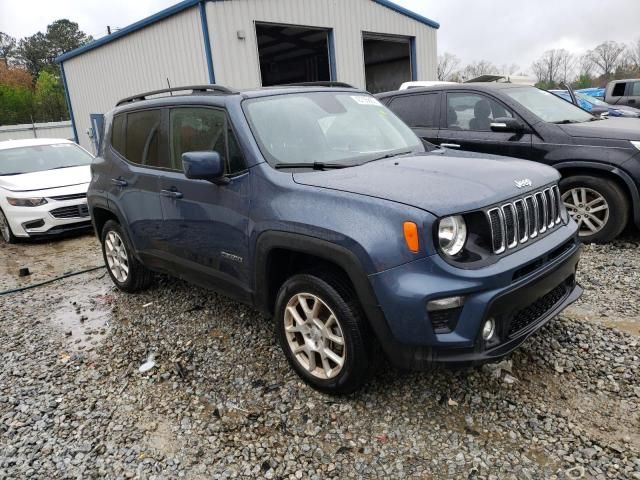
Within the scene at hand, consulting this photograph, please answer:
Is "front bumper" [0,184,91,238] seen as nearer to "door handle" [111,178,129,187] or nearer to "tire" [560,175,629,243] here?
"door handle" [111,178,129,187]

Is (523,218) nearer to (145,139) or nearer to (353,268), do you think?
(353,268)

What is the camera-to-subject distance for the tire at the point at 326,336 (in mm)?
2680

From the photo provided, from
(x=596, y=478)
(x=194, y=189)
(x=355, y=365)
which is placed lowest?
(x=596, y=478)

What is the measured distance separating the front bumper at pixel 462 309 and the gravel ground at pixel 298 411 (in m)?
0.46

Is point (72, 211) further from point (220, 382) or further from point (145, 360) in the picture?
point (220, 382)

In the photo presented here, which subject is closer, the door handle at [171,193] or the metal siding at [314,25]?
the door handle at [171,193]

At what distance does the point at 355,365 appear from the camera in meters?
2.72

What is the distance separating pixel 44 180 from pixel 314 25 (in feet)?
26.0

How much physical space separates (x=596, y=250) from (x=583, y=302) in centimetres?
139

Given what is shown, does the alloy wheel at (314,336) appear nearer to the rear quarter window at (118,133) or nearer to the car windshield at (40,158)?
the rear quarter window at (118,133)

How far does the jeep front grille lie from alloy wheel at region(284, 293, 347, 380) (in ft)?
3.22

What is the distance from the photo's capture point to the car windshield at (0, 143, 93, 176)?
8.18 metres

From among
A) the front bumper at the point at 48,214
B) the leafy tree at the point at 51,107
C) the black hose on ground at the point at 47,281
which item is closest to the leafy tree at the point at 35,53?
the leafy tree at the point at 51,107

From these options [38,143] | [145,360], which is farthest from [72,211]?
[145,360]
